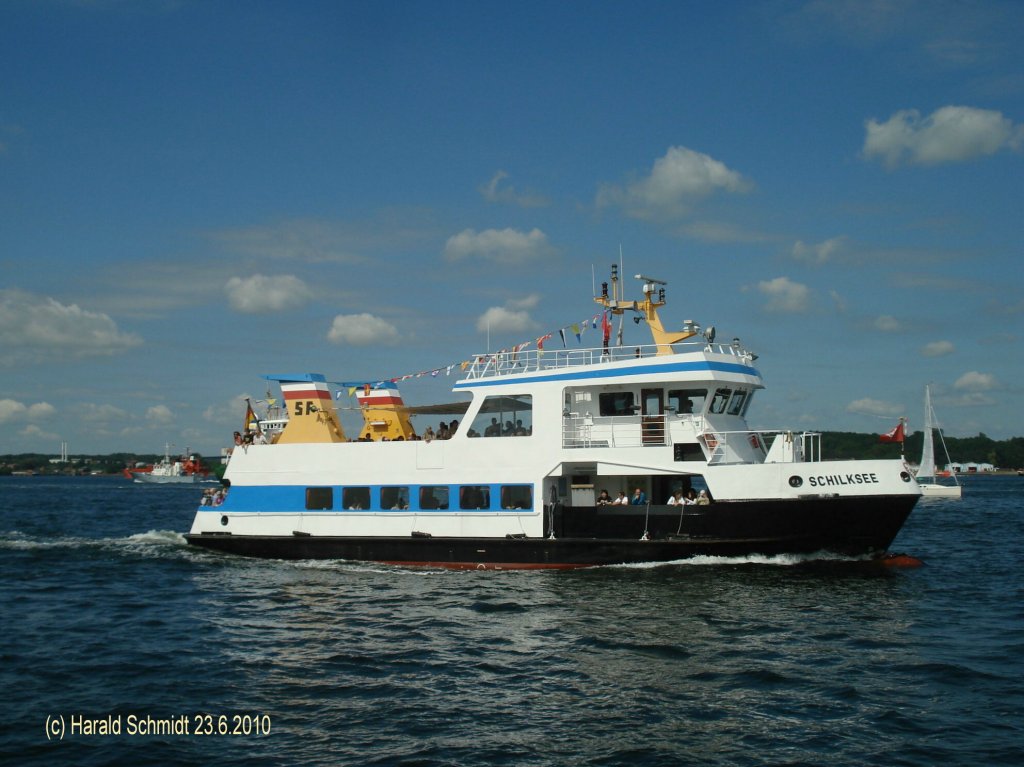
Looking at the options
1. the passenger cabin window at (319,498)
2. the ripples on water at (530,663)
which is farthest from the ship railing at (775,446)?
the passenger cabin window at (319,498)

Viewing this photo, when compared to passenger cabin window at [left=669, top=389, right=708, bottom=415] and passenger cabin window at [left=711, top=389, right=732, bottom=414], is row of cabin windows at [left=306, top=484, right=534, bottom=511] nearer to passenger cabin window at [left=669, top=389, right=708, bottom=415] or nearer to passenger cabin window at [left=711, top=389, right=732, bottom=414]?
passenger cabin window at [left=669, top=389, right=708, bottom=415]

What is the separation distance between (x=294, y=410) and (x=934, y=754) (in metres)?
19.6

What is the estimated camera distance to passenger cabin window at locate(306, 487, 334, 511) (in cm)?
2433

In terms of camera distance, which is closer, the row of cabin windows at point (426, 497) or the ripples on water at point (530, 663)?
the ripples on water at point (530, 663)

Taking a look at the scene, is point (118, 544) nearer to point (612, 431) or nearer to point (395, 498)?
point (395, 498)

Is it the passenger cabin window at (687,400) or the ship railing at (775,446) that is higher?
the passenger cabin window at (687,400)

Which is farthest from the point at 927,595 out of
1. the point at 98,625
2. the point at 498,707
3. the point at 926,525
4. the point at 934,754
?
the point at 926,525

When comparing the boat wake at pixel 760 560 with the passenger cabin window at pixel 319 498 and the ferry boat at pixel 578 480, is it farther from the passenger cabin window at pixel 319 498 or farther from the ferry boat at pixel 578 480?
the passenger cabin window at pixel 319 498

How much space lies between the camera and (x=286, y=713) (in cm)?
1184

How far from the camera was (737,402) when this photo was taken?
23.3m

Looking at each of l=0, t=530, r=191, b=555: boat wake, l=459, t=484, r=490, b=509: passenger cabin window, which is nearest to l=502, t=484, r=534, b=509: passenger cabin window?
l=459, t=484, r=490, b=509: passenger cabin window

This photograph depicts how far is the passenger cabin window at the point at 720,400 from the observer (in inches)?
880

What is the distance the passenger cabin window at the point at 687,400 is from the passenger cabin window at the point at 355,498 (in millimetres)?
8420

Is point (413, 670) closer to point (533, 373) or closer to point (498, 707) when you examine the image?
point (498, 707)
